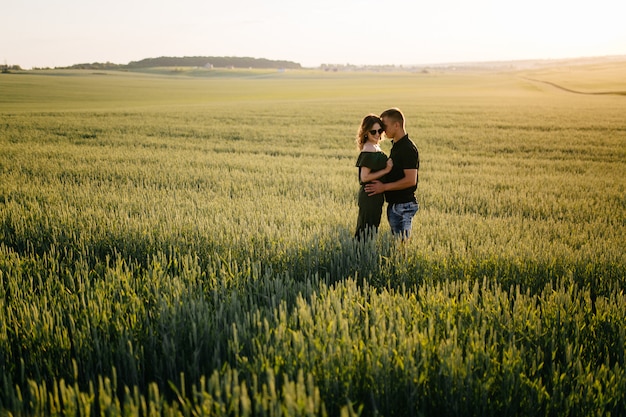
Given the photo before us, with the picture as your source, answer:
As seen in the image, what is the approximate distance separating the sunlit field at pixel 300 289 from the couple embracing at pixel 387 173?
0.38 metres

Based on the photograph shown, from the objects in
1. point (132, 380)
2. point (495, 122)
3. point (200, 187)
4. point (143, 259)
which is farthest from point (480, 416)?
point (495, 122)

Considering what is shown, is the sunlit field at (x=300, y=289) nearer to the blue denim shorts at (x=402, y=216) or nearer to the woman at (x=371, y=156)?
the blue denim shorts at (x=402, y=216)

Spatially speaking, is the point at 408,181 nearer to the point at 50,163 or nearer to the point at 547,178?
the point at 547,178

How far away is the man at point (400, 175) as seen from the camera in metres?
4.95

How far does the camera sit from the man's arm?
5.04 meters

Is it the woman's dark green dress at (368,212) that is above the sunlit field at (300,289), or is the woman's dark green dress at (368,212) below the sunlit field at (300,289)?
above

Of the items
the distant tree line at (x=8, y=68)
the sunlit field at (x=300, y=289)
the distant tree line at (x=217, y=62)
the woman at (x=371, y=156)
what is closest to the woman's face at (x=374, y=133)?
the woman at (x=371, y=156)

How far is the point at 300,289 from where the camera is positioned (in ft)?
12.5

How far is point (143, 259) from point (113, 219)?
1.28 m

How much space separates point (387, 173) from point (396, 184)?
0.15 meters

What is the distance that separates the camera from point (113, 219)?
6.20m

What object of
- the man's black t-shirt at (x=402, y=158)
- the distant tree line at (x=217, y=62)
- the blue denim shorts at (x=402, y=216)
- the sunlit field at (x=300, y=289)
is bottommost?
the sunlit field at (x=300, y=289)

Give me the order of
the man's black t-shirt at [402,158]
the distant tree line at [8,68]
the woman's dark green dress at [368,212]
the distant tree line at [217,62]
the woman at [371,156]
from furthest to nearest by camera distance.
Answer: the distant tree line at [217,62] → the distant tree line at [8,68] → the woman's dark green dress at [368,212] → the man's black t-shirt at [402,158] → the woman at [371,156]

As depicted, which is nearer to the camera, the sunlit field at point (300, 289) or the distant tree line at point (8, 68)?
the sunlit field at point (300, 289)
